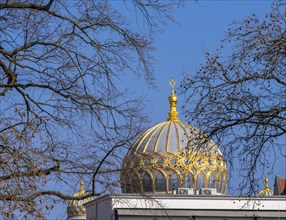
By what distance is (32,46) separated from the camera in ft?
54.7

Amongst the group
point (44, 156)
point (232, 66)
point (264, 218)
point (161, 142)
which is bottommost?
point (44, 156)

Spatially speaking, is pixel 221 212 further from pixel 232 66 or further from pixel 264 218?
pixel 232 66

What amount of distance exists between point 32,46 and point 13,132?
1.30 meters

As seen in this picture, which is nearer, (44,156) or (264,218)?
(44,156)

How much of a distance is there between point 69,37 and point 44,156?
1762 millimetres

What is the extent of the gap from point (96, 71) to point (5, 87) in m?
1.28

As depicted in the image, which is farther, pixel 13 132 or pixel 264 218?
pixel 264 218

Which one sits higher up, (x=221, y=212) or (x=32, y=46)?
(x=221, y=212)

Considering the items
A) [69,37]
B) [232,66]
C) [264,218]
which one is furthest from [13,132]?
[264,218]

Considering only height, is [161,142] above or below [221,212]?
above

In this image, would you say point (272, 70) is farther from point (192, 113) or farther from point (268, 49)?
point (192, 113)

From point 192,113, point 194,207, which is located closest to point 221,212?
point 194,207

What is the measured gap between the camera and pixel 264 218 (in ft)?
161

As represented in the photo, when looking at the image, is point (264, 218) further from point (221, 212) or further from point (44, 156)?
point (44, 156)
